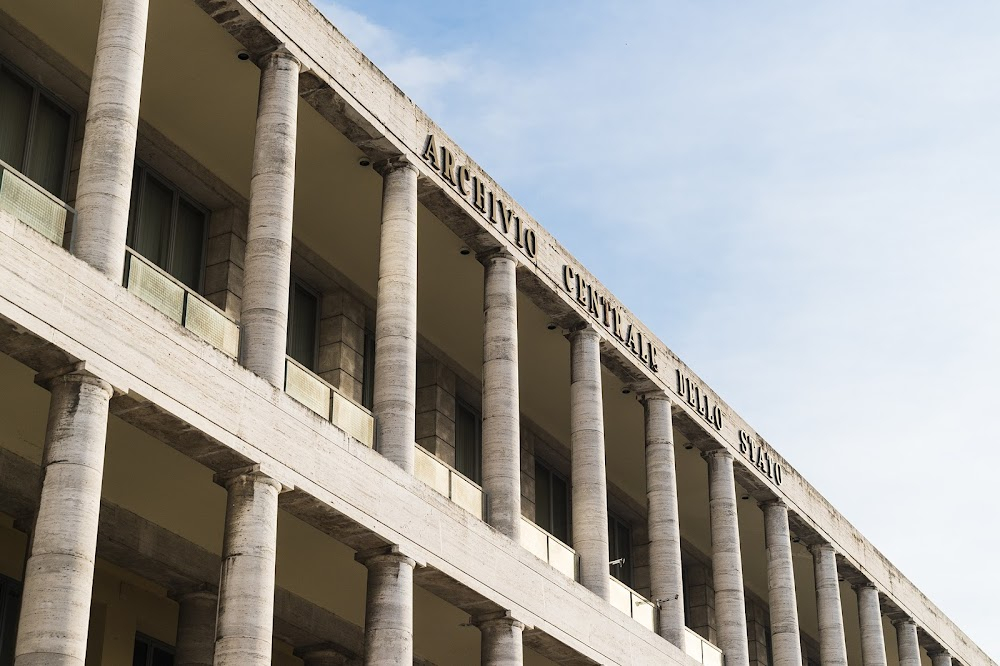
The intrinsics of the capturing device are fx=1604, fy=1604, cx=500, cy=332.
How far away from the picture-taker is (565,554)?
31531 mm

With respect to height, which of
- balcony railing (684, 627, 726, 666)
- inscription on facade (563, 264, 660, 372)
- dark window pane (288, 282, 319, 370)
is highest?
inscription on facade (563, 264, 660, 372)

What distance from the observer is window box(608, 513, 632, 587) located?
42125 millimetres

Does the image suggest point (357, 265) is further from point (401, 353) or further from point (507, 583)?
point (507, 583)

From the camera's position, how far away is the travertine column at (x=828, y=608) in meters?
41.8

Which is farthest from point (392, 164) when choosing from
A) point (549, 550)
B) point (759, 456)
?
point (759, 456)

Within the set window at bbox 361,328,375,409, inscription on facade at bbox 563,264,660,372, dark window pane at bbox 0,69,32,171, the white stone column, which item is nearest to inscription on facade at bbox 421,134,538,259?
inscription on facade at bbox 563,264,660,372

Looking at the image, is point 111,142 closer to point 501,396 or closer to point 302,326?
point 302,326

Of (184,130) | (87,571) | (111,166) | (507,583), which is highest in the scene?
(184,130)

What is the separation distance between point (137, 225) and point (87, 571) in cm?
981

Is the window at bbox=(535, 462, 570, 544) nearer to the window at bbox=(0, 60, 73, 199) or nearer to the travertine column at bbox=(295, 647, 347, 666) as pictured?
the travertine column at bbox=(295, 647, 347, 666)

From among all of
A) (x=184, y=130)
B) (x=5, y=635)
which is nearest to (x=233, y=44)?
(x=184, y=130)

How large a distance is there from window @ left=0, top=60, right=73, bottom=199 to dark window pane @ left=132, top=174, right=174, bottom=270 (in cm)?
171

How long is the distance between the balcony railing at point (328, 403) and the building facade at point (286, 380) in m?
0.06

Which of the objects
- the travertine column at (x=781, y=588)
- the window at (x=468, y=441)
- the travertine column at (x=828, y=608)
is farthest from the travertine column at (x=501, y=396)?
the travertine column at (x=828, y=608)
